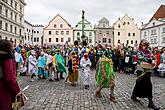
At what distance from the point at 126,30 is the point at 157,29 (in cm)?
1207

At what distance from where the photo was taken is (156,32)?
240 feet

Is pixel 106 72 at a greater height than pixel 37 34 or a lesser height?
lesser

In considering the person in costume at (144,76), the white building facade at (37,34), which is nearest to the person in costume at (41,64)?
the person in costume at (144,76)

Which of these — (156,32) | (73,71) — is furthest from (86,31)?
(73,71)

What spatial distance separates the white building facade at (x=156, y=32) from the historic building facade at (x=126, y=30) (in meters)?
4.17

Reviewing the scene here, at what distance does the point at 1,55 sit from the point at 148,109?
488 cm

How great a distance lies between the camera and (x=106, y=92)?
10891mm

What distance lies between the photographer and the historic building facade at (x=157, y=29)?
232ft

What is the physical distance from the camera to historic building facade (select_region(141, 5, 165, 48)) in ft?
232

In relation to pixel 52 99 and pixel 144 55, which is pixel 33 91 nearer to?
pixel 52 99

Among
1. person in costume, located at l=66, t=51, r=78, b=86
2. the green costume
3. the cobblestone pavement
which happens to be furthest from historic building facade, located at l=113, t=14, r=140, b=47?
the green costume

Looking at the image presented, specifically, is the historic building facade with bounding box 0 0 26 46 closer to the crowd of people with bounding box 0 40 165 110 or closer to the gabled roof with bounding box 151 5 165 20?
the gabled roof with bounding box 151 5 165 20

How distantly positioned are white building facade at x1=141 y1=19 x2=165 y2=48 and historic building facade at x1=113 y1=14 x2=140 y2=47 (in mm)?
4173

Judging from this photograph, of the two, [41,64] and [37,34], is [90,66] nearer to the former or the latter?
[41,64]
